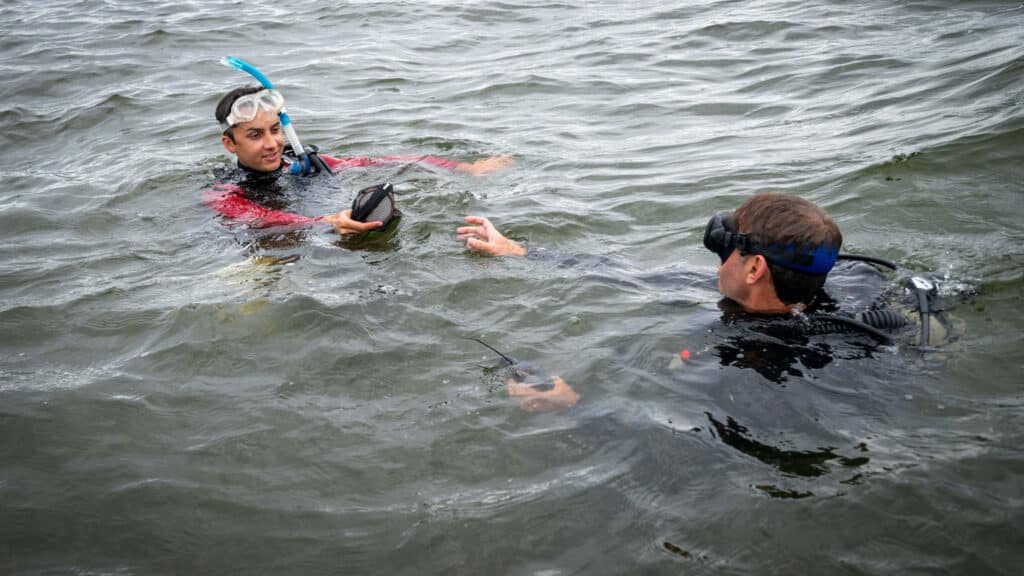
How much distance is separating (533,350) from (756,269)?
119cm

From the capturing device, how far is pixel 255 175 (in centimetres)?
590

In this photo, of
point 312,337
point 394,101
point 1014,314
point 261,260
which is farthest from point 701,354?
point 394,101

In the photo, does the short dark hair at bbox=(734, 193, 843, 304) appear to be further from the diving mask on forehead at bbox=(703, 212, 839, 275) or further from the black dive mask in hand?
the black dive mask in hand

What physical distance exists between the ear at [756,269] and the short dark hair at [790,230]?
1.0 inches

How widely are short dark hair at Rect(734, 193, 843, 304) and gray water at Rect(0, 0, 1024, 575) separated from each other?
259 mm

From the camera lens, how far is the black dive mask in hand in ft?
15.6

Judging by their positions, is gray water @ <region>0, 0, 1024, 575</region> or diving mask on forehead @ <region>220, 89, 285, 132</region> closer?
gray water @ <region>0, 0, 1024, 575</region>

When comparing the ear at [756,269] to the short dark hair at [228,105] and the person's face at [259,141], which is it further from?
the short dark hair at [228,105]

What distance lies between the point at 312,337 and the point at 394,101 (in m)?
5.21

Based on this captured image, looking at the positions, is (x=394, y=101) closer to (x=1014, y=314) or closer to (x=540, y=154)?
(x=540, y=154)

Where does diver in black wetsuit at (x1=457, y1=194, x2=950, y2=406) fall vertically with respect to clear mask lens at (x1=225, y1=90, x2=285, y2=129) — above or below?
below

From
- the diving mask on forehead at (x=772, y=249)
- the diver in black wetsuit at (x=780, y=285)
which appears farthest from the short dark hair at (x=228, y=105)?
the diving mask on forehead at (x=772, y=249)

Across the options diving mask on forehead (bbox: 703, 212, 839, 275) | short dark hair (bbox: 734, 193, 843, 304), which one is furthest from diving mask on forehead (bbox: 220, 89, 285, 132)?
short dark hair (bbox: 734, 193, 843, 304)

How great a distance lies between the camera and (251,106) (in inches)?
220
